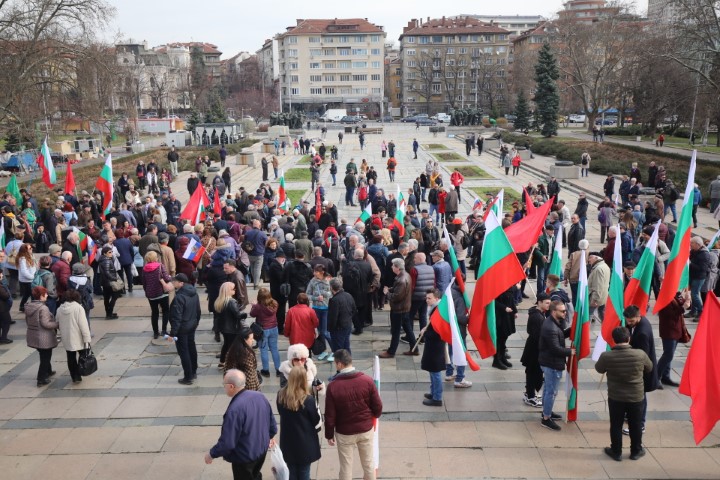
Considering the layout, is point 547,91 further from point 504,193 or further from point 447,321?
point 447,321

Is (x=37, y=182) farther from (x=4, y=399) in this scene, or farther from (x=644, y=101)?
(x=644, y=101)

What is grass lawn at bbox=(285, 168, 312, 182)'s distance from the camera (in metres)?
34.3

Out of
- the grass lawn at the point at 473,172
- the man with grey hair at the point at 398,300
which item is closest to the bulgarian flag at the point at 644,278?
the man with grey hair at the point at 398,300

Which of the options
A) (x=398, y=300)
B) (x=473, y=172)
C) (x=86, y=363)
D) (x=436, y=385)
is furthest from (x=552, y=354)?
(x=473, y=172)

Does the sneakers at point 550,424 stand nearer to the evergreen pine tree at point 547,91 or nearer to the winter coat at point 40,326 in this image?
the winter coat at point 40,326

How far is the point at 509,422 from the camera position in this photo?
7793 mm

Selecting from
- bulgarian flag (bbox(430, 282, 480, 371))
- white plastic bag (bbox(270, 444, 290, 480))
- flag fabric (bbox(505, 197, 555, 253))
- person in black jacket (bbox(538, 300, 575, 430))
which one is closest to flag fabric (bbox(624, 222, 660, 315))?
person in black jacket (bbox(538, 300, 575, 430))

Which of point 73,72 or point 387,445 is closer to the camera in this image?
point 387,445

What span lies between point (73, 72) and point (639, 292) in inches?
1281

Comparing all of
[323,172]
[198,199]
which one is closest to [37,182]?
[323,172]

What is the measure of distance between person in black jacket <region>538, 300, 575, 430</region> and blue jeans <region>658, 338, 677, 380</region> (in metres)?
1.77

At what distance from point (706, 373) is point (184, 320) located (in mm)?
6337

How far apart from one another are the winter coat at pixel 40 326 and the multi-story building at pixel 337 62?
106190mm

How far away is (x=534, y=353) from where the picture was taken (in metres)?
7.89
